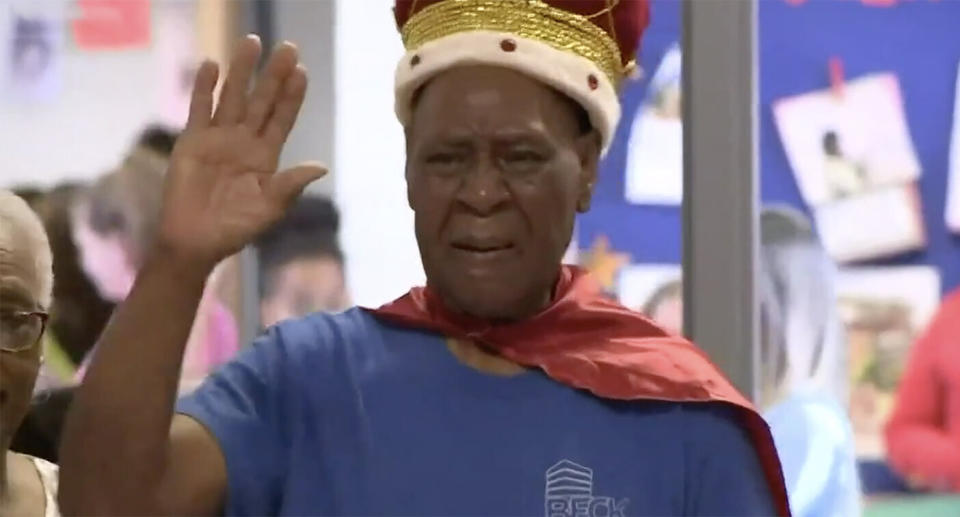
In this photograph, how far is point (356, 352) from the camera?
0.98 metres

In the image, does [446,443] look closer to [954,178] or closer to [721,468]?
[721,468]

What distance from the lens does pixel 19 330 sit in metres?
1.04

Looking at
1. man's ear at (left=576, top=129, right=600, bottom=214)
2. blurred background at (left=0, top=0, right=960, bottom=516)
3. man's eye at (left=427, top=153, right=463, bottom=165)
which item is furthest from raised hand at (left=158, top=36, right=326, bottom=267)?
blurred background at (left=0, top=0, right=960, bottom=516)

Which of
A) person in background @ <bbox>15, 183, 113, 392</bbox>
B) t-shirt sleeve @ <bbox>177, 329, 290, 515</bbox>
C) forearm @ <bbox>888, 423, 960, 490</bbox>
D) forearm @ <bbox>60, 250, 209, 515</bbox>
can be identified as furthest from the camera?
forearm @ <bbox>888, 423, 960, 490</bbox>

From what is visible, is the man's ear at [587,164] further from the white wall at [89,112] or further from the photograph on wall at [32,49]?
the photograph on wall at [32,49]

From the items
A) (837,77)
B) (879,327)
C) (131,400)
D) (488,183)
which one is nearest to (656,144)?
(837,77)

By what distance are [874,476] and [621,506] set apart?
96 centimetres

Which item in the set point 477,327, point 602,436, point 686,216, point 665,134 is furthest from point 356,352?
point 665,134

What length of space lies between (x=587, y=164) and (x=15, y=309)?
50 cm

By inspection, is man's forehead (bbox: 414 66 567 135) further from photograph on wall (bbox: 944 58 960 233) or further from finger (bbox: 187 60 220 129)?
photograph on wall (bbox: 944 58 960 233)

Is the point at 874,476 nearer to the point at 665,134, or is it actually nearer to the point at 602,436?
the point at 665,134

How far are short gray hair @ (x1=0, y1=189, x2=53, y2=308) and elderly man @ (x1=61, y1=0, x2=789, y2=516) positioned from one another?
0.24m

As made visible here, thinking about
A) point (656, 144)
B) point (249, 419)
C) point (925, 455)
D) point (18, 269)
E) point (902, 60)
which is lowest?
point (925, 455)

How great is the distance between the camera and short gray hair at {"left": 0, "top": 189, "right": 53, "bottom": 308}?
107 cm
